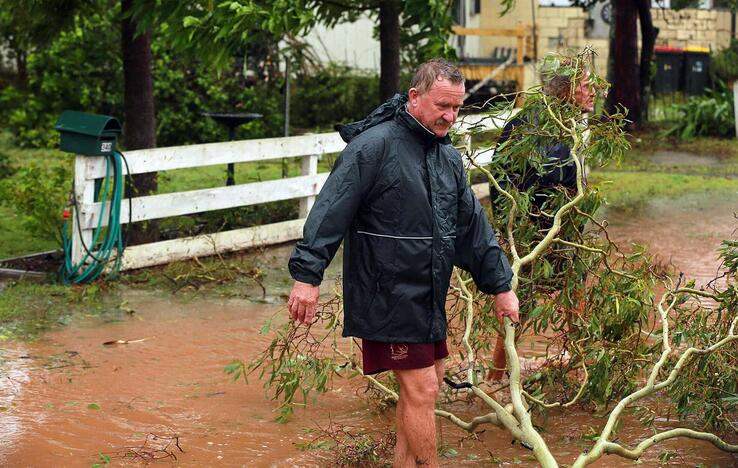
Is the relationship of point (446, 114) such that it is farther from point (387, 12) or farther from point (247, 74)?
point (247, 74)

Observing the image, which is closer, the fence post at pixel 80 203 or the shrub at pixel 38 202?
the fence post at pixel 80 203

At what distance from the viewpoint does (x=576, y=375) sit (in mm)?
6543

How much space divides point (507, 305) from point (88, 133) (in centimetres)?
487

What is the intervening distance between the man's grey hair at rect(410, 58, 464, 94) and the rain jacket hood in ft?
0.47

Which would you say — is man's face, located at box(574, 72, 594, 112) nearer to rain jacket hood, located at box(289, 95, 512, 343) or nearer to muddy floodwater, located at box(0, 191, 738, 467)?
rain jacket hood, located at box(289, 95, 512, 343)

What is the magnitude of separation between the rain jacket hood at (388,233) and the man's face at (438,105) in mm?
38

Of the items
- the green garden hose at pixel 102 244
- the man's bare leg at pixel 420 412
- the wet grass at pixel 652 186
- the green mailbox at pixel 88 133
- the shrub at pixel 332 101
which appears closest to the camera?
the man's bare leg at pixel 420 412

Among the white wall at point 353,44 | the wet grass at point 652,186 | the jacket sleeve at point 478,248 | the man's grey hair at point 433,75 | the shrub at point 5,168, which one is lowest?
the wet grass at point 652,186

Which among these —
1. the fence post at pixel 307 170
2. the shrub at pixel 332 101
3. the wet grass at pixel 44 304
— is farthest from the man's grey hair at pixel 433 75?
the shrub at pixel 332 101

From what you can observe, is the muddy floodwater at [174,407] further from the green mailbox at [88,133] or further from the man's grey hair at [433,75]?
the man's grey hair at [433,75]

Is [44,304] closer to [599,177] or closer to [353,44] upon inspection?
[599,177]

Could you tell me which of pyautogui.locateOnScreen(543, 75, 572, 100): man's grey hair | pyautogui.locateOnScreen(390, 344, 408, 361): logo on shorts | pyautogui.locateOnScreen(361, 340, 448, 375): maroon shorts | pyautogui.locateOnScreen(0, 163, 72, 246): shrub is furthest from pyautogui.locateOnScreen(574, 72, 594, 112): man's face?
pyautogui.locateOnScreen(0, 163, 72, 246): shrub

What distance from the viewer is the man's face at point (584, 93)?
6410mm

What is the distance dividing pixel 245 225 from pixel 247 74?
353 inches
